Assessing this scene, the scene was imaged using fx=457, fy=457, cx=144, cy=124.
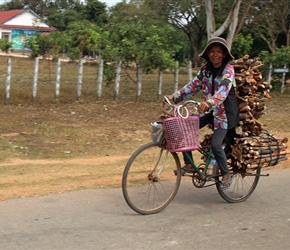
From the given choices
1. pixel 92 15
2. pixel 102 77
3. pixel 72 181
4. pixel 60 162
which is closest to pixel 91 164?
pixel 60 162

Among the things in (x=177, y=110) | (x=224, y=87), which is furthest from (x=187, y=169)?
(x=224, y=87)

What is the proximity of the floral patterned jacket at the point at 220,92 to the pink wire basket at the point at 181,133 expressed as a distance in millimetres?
324

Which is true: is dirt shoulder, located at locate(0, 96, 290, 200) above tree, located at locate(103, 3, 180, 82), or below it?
below

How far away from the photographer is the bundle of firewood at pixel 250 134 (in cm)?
547

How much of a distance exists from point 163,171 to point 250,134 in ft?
4.01

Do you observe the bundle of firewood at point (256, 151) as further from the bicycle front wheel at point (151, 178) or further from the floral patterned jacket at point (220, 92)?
the bicycle front wheel at point (151, 178)

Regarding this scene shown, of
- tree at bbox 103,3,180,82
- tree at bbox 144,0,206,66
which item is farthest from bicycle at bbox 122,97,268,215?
tree at bbox 144,0,206,66

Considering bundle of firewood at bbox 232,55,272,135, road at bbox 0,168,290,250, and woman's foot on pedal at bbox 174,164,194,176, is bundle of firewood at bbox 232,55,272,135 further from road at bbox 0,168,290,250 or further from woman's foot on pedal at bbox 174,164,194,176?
road at bbox 0,168,290,250

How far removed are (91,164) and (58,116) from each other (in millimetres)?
4196

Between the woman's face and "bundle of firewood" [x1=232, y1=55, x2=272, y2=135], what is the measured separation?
1.48 feet

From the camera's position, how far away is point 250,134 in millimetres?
5672

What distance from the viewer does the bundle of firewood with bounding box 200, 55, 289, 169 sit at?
17.9ft

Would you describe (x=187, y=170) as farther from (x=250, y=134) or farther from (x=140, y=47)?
(x=140, y=47)

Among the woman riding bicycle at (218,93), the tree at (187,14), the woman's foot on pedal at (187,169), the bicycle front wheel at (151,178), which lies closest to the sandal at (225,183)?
the woman riding bicycle at (218,93)
